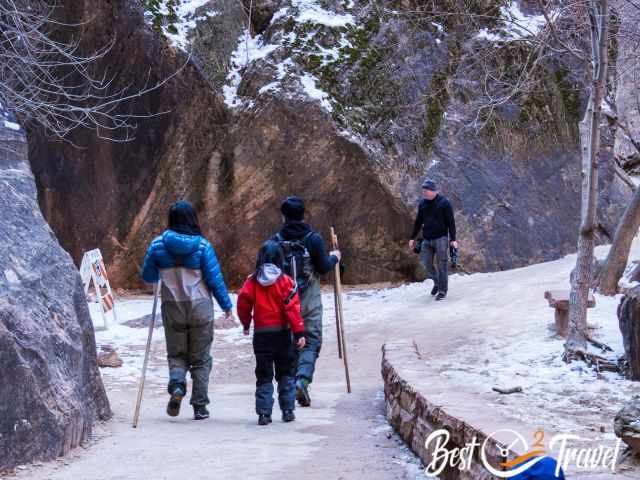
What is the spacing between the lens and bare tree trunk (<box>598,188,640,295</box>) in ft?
30.3

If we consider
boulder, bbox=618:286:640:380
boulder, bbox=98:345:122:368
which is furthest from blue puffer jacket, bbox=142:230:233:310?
boulder, bbox=618:286:640:380

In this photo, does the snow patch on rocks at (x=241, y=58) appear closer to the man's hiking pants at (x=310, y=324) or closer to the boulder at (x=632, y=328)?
the man's hiking pants at (x=310, y=324)

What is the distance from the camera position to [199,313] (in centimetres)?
625

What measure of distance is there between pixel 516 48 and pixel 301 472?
12174 millimetres

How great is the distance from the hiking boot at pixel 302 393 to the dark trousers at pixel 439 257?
16.5 feet

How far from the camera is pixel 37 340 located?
481cm

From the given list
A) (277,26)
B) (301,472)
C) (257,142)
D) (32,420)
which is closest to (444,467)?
(301,472)

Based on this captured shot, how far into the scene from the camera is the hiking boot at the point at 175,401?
6.11 m

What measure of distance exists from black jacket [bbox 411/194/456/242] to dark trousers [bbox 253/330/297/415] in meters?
5.63

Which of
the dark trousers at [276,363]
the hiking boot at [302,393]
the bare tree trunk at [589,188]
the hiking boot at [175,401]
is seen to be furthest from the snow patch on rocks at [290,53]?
the hiking boot at [175,401]

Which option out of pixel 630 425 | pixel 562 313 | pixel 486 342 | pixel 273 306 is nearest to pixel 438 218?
pixel 486 342

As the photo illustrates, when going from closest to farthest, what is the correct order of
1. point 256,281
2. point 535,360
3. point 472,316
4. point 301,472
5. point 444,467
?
point 444,467 < point 301,472 < point 256,281 < point 535,360 < point 472,316

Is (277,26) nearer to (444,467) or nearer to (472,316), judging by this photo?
(472,316)

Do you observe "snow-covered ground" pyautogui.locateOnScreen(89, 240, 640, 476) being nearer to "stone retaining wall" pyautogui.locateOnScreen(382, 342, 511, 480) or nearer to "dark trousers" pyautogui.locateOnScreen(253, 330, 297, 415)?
"stone retaining wall" pyautogui.locateOnScreen(382, 342, 511, 480)
